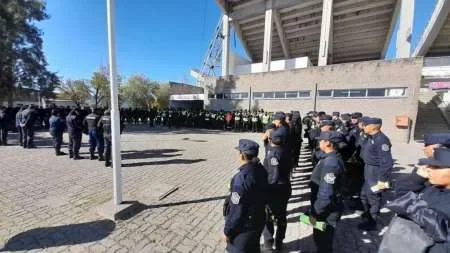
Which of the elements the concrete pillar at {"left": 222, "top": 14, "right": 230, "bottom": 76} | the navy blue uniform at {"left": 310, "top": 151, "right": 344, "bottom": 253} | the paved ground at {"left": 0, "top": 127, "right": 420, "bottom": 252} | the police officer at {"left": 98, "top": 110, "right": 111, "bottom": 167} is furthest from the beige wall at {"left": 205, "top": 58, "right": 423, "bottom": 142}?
the police officer at {"left": 98, "top": 110, "right": 111, "bottom": 167}

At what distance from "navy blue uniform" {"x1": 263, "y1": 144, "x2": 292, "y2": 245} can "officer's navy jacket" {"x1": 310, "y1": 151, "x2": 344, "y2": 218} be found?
514 millimetres

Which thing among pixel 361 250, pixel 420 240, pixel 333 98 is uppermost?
pixel 333 98

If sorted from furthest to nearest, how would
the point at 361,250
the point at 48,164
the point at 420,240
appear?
the point at 48,164 → the point at 361,250 → the point at 420,240

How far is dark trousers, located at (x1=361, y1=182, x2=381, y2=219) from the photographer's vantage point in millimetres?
3857

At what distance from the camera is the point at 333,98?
1869 cm

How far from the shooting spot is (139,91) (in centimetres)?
4769

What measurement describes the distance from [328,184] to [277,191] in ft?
2.55

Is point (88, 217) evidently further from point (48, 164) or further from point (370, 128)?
point (370, 128)

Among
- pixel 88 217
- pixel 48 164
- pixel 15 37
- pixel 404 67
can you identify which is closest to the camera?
pixel 88 217

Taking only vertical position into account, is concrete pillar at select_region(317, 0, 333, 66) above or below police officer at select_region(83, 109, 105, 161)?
above

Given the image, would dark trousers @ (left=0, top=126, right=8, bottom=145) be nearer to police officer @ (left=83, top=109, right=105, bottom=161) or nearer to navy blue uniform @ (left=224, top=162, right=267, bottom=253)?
police officer @ (left=83, top=109, right=105, bottom=161)

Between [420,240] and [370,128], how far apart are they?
310cm

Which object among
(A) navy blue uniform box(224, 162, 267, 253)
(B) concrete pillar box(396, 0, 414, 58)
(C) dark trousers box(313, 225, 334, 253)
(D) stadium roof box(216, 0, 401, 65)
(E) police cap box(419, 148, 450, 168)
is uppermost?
(D) stadium roof box(216, 0, 401, 65)

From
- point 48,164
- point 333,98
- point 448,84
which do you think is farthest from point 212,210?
point 448,84
